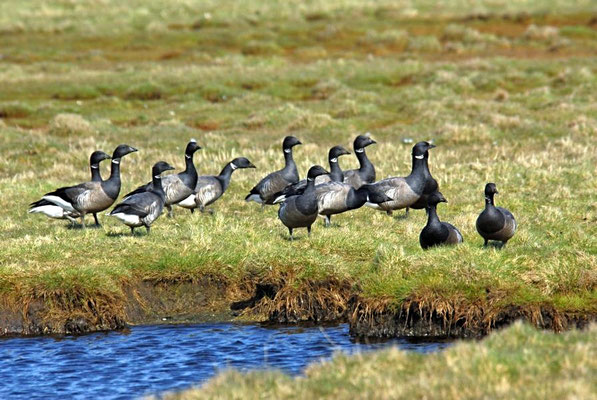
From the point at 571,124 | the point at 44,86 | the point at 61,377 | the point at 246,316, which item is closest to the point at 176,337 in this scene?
the point at 246,316

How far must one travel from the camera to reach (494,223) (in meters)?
15.2

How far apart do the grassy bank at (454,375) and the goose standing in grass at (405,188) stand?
28.3ft

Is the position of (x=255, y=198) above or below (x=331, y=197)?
above

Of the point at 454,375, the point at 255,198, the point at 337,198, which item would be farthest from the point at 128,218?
the point at 454,375

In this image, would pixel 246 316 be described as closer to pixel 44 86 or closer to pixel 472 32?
pixel 44 86

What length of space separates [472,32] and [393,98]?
23439mm

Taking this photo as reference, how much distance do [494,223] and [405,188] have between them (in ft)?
12.2

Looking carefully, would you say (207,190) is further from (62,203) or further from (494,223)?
(494,223)

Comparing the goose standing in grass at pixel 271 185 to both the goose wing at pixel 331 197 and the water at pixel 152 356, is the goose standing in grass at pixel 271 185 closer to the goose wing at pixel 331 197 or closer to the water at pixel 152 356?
the goose wing at pixel 331 197

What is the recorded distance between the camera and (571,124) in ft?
101

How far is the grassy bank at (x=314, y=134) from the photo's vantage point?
48.8ft

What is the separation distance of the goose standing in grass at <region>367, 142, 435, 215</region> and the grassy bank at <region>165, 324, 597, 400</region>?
8.64 meters

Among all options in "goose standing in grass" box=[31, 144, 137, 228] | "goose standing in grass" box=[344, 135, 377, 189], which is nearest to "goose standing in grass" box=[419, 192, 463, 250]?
"goose standing in grass" box=[344, 135, 377, 189]

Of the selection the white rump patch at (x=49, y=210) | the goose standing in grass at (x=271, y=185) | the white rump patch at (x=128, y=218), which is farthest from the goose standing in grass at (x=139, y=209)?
the goose standing in grass at (x=271, y=185)
